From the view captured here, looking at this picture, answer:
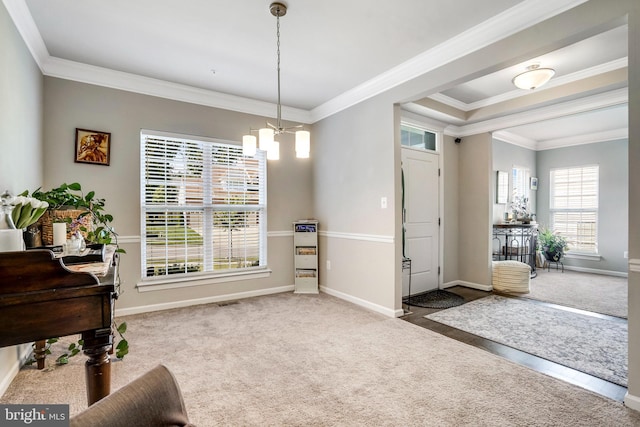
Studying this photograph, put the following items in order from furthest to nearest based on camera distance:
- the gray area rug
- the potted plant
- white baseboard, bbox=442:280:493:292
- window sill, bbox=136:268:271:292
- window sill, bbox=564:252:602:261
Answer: the potted plant
window sill, bbox=564:252:602:261
white baseboard, bbox=442:280:493:292
window sill, bbox=136:268:271:292
the gray area rug

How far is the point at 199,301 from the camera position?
154 inches

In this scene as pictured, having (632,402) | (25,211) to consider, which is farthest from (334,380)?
(25,211)

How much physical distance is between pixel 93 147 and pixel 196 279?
6.00 ft

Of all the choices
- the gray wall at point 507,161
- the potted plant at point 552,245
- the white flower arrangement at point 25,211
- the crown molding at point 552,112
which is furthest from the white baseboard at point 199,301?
the potted plant at point 552,245

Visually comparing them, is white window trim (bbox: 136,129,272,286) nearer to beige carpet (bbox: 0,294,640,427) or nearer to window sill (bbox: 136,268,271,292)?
window sill (bbox: 136,268,271,292)

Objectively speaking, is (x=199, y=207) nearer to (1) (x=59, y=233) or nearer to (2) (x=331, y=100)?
(1) (x=59, y=233)

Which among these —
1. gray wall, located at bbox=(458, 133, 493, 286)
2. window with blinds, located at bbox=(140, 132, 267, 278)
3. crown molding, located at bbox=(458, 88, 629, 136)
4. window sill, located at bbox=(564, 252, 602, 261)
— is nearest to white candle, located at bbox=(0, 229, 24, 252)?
window with blinds, located at bbox=(140, 132, 267, 278)

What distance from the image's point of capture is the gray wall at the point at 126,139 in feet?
10.3

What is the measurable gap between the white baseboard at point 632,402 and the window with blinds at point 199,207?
3667 millimetres

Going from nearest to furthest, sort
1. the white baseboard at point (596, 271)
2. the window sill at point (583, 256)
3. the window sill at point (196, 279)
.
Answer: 1. the window sill at point (196, 279)
2. the white baseboard at point (596, 271)
3. the window sill at point (583, 256)

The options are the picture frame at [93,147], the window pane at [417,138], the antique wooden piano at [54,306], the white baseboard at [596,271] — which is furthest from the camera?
the white baseboard at [596,271]

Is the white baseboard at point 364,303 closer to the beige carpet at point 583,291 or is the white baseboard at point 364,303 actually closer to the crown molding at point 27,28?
the beige carpet at point 583,291

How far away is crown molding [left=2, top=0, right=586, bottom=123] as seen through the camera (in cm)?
224

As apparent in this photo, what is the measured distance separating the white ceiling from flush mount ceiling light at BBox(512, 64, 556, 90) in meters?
0.09
